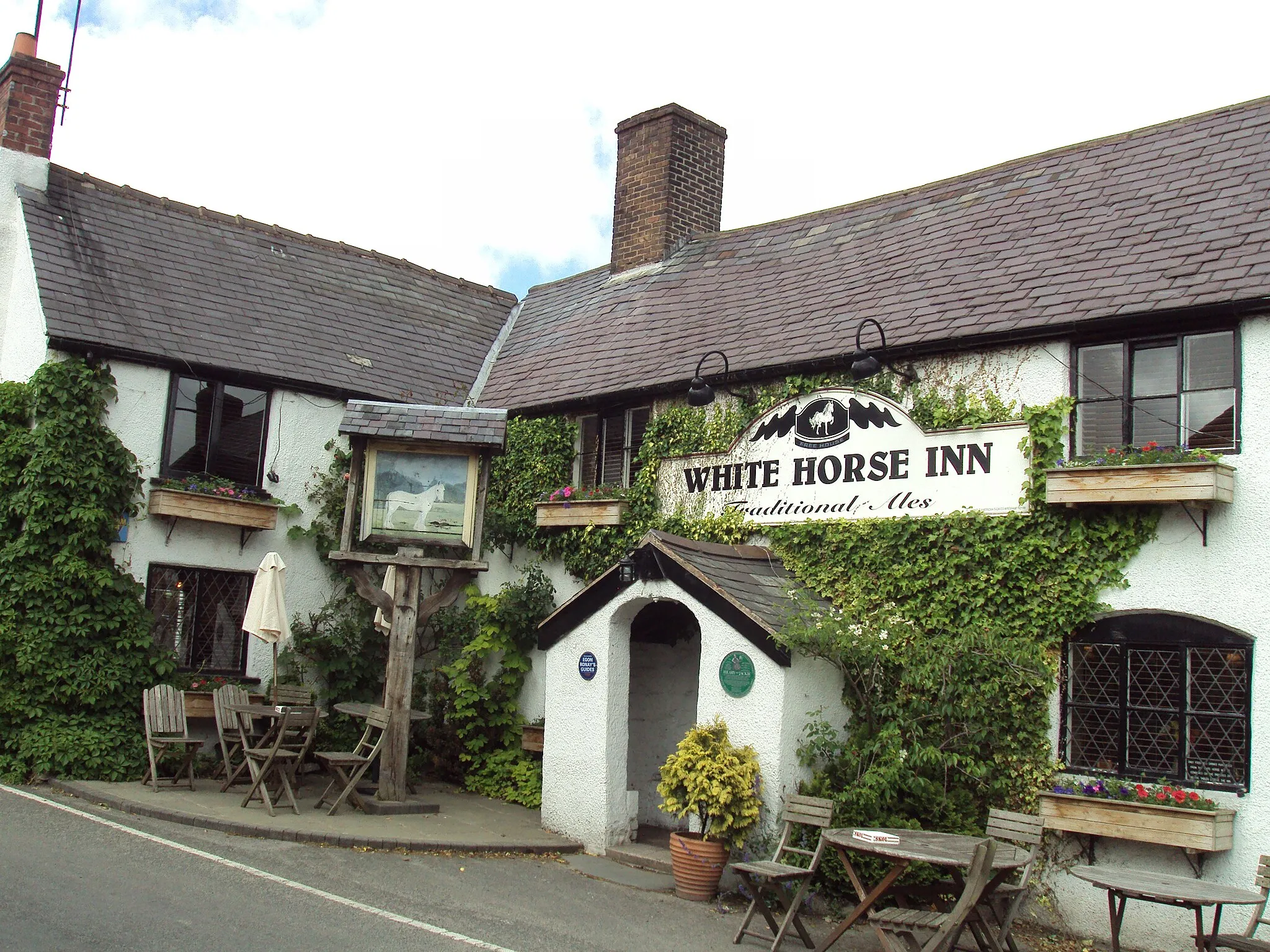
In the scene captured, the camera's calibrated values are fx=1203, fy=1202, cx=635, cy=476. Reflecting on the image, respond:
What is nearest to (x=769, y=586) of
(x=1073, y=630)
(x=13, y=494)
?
Answer: (x=1073, y=630)

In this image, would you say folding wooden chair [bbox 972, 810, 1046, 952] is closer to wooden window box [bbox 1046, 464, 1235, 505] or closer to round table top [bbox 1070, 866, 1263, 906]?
round table top [bbox 1070, 866, 1263, 906]

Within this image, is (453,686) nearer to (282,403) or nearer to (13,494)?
(282,403)

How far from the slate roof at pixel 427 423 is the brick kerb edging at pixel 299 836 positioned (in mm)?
3991

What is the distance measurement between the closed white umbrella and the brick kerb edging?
236 centimetres

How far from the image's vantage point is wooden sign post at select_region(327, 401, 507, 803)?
12.5 meters

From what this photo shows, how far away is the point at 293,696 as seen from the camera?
45.5 ft

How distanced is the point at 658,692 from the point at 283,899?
598cm

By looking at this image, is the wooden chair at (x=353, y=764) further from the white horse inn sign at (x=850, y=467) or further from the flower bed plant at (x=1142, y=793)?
the flower bed plant at (x=1142, y=793)

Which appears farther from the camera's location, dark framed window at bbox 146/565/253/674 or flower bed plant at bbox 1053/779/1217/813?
dark framed window at bbox 146/565/253/674

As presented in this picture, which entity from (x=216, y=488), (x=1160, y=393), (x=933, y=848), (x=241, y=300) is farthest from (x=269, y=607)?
(x=1160, y=393)

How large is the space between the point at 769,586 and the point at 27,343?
933 centimetres

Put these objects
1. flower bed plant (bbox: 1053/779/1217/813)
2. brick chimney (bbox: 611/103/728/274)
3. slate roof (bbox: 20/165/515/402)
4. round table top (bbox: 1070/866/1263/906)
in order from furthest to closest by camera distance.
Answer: brick chimney (bbox: 611/103/728/274)
slate roof (bbox: 20/165/515/402)
flower bed plant (bbox: 1053/779/1217/813)
round table top (bbox: 1070/866/1263/906)

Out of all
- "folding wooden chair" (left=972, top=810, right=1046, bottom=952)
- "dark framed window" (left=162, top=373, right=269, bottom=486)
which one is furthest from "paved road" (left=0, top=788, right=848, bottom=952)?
"dark framed window" (left=162, top=373, right=269, bottom=486)

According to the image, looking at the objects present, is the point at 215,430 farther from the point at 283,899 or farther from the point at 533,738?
the point at 283,899
